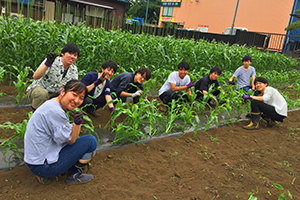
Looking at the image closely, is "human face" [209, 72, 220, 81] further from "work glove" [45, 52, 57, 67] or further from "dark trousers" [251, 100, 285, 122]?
"work glove" [45, 52, 57, 67]

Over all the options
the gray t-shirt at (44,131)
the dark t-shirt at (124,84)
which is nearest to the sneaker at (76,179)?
the gray t-shirt at (44,131)

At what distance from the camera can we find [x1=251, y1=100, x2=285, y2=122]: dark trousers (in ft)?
13.3

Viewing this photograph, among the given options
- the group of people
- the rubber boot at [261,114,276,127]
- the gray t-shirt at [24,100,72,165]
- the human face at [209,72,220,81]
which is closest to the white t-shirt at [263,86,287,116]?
the group of people

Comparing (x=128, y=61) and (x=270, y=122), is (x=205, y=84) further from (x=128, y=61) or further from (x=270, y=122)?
(x=128, y=61)

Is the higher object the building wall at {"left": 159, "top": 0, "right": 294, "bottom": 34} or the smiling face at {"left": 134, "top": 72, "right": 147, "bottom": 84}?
the building wall at {"left": 159, "top": 0, "right": 294, "bottom": 34}

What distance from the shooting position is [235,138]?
356 cm

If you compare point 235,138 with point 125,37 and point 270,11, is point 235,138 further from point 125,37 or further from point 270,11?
point 270,11

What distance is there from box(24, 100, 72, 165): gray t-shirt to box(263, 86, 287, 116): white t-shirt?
3488 mm

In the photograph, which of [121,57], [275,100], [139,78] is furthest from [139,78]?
[275,100]

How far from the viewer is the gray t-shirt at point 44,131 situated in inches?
70.2

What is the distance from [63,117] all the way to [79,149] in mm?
354

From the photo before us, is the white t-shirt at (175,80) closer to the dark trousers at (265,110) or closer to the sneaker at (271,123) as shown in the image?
the dark trousers at (265,110)

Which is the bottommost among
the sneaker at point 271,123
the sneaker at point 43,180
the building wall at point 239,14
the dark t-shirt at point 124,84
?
the sneaker at point 43,180

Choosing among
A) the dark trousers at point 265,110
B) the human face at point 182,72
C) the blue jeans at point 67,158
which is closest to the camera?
the blue jeans at point 67,158
